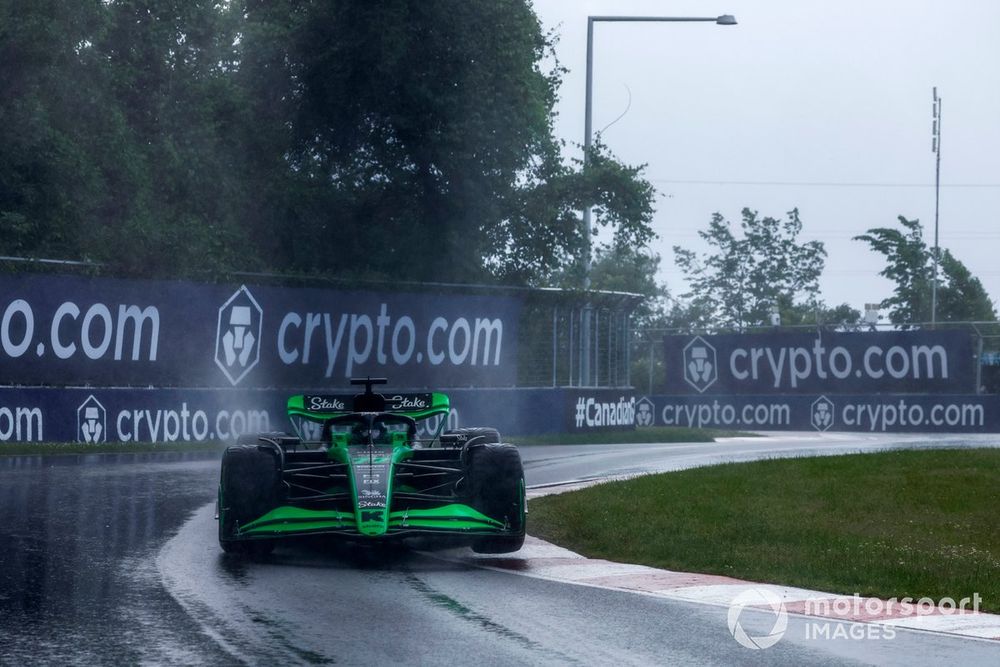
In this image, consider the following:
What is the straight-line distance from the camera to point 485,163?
31328mm

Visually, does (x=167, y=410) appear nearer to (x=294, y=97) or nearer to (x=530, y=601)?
(x=294, y=97)

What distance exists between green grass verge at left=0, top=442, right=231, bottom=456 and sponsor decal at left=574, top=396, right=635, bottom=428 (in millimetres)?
8874

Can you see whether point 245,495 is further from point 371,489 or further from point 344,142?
point 344,142

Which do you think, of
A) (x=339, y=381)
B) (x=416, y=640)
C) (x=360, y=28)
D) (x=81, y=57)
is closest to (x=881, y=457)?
(x=339, y=381)

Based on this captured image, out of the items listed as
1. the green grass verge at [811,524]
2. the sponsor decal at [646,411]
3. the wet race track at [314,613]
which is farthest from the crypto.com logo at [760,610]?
the sponsor decal at [646,411]

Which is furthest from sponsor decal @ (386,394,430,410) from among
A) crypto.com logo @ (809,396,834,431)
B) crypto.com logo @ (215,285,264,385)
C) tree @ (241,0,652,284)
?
crypto.com logo @ (809,396,834,431)

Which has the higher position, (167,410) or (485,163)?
(485,163)

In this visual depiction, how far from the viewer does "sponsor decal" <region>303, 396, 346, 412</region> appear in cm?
1141

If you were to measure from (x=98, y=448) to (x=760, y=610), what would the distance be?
15171mm

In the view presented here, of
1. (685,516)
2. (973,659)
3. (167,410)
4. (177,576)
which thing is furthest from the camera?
(167,410)

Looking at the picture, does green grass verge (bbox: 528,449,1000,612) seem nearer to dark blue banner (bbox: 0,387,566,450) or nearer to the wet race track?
the wet race track

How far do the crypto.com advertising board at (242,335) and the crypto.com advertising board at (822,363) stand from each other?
11.0 meters

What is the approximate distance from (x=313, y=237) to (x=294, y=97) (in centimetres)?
336

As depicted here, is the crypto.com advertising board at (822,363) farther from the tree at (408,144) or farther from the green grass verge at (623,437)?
the tree at (408,144)
